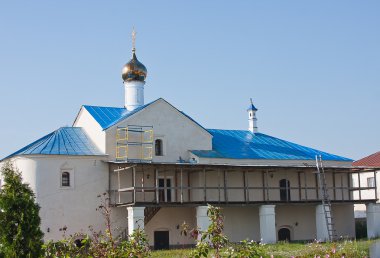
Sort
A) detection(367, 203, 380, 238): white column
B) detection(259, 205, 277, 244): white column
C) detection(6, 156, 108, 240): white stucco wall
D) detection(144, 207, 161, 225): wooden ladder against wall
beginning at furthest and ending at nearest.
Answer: detection(367, 203, 380, 238): white column → detection(259, 205, 277, 244): white column → detection(144, 207, 161, 225): wooden ladder against wall → detection(6, 156, 108, 240): white stucco wall

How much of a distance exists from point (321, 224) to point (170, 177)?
8025 millimetres

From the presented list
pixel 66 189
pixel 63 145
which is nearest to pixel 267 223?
pixel 66 189

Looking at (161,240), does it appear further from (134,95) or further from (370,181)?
(370,181)

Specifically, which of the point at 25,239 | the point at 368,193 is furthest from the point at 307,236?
the point at 25,239

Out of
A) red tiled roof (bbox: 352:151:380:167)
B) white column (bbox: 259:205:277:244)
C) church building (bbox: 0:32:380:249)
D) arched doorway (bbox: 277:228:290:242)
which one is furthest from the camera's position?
red tiled roof (bbox: 352:151:380:167)

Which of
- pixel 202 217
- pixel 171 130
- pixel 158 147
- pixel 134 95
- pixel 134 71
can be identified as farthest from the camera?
pixel 134 95

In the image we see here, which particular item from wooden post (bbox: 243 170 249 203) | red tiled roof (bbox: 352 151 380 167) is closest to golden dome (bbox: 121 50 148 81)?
wooden post (bbox: 243 170 249 203)

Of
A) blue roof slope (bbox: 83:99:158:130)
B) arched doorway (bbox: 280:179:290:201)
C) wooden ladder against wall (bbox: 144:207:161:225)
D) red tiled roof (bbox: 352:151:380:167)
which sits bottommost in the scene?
wooden ladder against wall (bbox: 144:207:161:225)

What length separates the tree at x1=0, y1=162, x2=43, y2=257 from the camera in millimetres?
16328

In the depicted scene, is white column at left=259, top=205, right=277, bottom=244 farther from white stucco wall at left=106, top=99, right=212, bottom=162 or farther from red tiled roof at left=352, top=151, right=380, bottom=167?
red tiled roof at left=352, top=151, right=380, bottom=167

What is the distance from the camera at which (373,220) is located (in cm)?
3341

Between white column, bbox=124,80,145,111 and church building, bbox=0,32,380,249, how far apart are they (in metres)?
0.05

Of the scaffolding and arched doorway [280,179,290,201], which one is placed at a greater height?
the scaffolding

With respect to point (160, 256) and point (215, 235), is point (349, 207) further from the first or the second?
point (215, 235)
